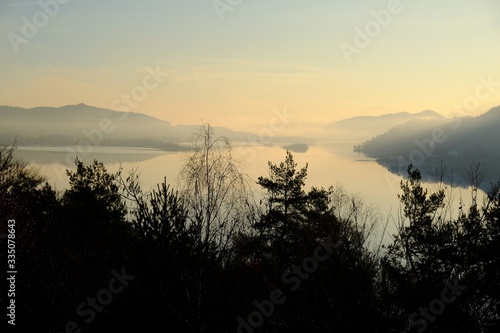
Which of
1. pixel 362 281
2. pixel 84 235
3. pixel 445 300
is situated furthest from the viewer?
pixel 84 235

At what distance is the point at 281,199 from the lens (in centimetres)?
2905

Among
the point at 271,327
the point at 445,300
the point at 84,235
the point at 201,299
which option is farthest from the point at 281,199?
the point at 201,299

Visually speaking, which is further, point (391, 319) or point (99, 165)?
point (99, 165)

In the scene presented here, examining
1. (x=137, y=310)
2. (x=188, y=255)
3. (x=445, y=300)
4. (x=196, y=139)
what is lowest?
(x=445, y=300)

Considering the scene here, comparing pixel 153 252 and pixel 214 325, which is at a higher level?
pixel 153 252

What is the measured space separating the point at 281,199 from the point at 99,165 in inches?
470

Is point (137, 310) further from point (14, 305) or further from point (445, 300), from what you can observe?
point (445, 300)

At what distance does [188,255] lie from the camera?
33.5ft

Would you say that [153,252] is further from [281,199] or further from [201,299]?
[281,199]

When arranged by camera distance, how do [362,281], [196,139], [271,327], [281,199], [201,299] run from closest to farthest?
[201,299]
[362,281]
[271,327]
[196,139]
[281,199]

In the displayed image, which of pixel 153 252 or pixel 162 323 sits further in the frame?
pixel 153 252

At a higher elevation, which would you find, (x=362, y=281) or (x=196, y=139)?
(x=196, y=139)

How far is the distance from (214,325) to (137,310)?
1.74 m

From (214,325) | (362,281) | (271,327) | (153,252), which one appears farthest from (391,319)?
(153,252)
